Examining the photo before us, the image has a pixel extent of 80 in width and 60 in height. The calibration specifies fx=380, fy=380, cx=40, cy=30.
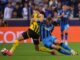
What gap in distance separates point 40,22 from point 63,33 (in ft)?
12.0

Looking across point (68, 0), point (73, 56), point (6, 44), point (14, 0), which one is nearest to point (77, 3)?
point (68, 0)

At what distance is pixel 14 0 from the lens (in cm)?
1838

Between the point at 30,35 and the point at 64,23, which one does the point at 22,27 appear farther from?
the point at 30,35

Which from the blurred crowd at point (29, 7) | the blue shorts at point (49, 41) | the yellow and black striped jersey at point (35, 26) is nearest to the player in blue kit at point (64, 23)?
the blurred crowd at point (29, 7)

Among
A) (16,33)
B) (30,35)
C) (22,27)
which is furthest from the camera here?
(22,27)

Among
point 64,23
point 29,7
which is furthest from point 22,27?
point 64,23

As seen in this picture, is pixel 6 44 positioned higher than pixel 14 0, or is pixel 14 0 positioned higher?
pixel 14 0

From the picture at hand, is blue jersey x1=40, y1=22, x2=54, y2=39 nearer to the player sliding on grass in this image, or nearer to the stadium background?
the player sliding on grass

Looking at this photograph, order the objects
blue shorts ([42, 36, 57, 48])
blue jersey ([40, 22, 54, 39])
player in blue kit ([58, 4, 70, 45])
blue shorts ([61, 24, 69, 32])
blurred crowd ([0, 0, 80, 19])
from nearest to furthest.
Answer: blue shorts ([42, 36, 57, 48])
blue jersey ([40, 22, 54, 39])
player in blue kit ([58, 4, 70, 45])
blue shorts ([61, 24, 69, 32])
blurred crowd ([0, 0, 80, 19])

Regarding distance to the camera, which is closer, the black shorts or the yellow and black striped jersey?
the black shorts

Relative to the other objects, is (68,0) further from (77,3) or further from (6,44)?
(6,44)

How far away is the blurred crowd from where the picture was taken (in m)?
17.7

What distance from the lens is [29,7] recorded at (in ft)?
58.8

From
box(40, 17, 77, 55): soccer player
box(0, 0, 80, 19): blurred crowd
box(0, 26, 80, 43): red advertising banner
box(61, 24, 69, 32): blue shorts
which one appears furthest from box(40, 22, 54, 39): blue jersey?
box(0, 0, 80, 19): blurred crowd
